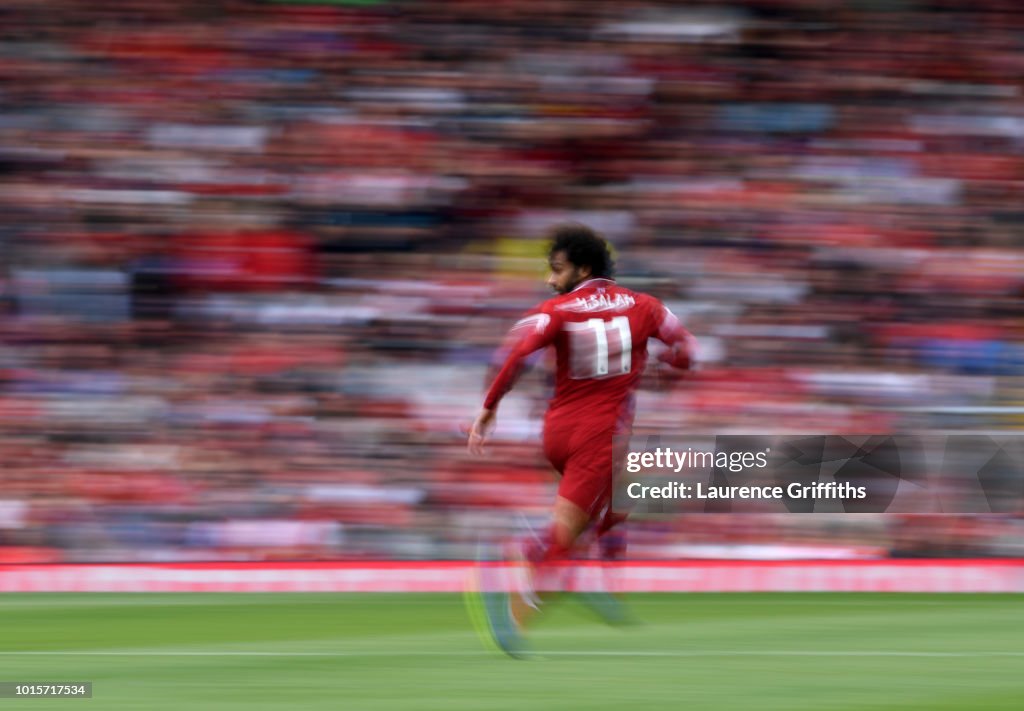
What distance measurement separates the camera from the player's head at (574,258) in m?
6.59

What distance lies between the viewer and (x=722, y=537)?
32.9ft

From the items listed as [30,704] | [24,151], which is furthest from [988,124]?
[30,704]

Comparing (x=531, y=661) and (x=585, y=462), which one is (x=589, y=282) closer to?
(x=585, y=462)

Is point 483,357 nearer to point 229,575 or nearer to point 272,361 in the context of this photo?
point 272,361

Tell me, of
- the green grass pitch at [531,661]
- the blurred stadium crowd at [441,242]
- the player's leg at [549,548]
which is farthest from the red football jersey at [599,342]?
the blurred stadium crowd at [441,242]

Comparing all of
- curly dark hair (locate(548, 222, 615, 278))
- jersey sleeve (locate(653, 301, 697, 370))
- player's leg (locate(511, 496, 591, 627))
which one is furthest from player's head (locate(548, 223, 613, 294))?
player's leg (locate(511, 496, 591, 627))

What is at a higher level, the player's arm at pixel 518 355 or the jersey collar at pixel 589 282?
the jersey collar at pixel 589 282

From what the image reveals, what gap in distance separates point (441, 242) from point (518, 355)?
5.20 meters

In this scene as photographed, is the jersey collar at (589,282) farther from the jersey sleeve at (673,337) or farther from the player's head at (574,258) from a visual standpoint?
the jersey sleeve at (673,337)

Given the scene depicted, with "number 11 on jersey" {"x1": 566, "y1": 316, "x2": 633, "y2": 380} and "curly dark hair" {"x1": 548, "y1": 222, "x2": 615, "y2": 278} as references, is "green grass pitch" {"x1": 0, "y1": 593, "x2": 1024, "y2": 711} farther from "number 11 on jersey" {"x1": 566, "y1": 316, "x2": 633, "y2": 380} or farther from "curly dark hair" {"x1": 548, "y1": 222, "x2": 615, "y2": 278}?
"curly dark hair" {"x1": 548, "y1": 222, "x2": 615, "y2": 278}

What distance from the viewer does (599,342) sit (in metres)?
6.57

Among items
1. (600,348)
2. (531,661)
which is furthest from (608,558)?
(600,348)

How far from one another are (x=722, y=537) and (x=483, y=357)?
2.18 metres

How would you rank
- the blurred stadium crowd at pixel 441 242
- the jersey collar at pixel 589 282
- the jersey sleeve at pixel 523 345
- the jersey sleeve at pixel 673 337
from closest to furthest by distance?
the jersey sleeve at pixel 523 345, the jersey collar at pixel 589 282, the jersey sleeve at pixel 673 337, the blurred stadium crowd at pixel 441 242
